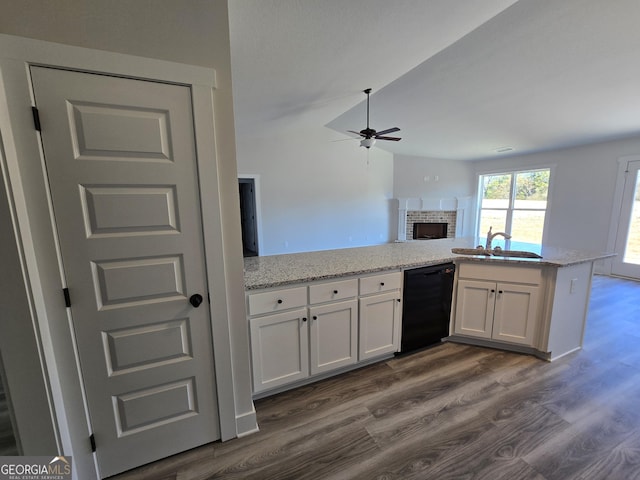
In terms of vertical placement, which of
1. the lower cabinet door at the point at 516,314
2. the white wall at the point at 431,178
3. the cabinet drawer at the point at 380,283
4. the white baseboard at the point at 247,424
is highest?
the white wall at the point at 431,178

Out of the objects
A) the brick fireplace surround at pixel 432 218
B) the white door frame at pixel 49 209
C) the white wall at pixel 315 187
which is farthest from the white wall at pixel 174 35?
the brick fireplace surround at pixel 432 218

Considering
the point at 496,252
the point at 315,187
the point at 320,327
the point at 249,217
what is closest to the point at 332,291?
the point at 320,327

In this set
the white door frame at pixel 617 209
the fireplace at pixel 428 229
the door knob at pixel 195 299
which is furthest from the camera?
the fireplace at pixel 428 229

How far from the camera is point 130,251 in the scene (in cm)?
125

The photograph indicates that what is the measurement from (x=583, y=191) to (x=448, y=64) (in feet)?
15.1

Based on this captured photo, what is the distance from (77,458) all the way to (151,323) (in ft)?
2.41

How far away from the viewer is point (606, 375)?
2.12m

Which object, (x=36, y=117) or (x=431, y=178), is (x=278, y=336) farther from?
(x=431, y=178)

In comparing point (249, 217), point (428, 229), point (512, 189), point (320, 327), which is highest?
point (512, 189)

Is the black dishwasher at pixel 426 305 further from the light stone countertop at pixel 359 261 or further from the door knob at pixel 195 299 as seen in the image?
the door knob at pixel 195 299

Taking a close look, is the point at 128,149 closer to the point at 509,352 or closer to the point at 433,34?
the point at 433,34

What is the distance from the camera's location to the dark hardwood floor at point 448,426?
4.60 ft

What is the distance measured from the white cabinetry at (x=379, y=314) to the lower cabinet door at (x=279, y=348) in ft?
1.66

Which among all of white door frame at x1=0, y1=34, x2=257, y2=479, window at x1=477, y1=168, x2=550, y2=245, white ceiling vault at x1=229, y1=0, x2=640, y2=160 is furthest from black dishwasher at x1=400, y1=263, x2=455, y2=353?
window at x1=477, y1=168, x2=550, y2=245
